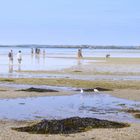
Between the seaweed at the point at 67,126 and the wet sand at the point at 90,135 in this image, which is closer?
the wet sand at the point at 90,135

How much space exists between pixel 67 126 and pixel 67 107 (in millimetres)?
4424

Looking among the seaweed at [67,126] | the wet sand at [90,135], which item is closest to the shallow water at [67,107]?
the seaweed at [67,126]

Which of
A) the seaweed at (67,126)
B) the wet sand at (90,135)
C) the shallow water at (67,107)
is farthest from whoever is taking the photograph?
the shallow water at (67,107)

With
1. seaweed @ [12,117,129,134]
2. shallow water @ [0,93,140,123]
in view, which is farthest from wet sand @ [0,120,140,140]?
shallow water @ [0,93,140,123]

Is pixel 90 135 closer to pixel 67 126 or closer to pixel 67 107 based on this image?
pixel 67 126

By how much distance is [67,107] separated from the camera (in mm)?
16938

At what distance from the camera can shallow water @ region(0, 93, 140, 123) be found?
14936mm

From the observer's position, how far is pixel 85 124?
42.0 feet

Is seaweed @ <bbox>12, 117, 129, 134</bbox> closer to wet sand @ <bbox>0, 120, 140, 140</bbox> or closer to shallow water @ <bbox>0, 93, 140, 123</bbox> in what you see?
wet sand @ <bbox>0, 120, 140, 140</bbox>

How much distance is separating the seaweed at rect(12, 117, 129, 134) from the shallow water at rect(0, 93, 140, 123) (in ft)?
4.80

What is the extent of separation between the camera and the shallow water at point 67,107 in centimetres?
1494

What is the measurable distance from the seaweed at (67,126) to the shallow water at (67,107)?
1.46m

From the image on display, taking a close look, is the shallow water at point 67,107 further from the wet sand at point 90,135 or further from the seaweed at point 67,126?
the wet sand at point 90,135

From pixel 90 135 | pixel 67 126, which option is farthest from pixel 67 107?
pixel 90 135
